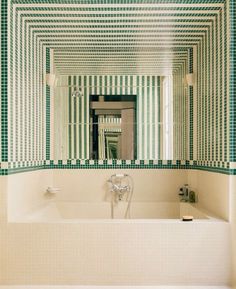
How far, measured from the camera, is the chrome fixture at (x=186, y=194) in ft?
11.8

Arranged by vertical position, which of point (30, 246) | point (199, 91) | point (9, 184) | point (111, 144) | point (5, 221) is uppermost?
point (199, 91)

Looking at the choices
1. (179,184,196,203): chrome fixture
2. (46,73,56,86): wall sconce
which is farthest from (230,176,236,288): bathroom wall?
(46,73,56,86): wall sconce

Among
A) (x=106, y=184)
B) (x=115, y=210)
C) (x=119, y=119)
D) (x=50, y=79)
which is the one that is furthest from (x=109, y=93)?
(x=115, y=210)

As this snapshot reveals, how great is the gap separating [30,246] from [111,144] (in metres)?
1.50

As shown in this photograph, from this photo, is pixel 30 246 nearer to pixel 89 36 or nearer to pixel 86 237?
pixel 86 237

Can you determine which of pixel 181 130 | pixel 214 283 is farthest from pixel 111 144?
pixel 214 283

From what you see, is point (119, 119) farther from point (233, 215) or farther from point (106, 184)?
point (233, 215)

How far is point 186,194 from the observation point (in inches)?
146

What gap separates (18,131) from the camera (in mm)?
2844

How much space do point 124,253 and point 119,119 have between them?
161 cm

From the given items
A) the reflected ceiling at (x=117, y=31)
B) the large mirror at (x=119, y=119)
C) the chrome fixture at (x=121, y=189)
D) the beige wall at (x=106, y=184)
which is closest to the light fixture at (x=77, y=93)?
the large mirror at (x=119, y=119)

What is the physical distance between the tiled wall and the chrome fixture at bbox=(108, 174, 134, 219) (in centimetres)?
15

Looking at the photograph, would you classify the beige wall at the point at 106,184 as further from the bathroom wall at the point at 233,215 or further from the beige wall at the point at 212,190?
the bathroom wall at the point at 233,215

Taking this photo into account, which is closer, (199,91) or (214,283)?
(214,283)
